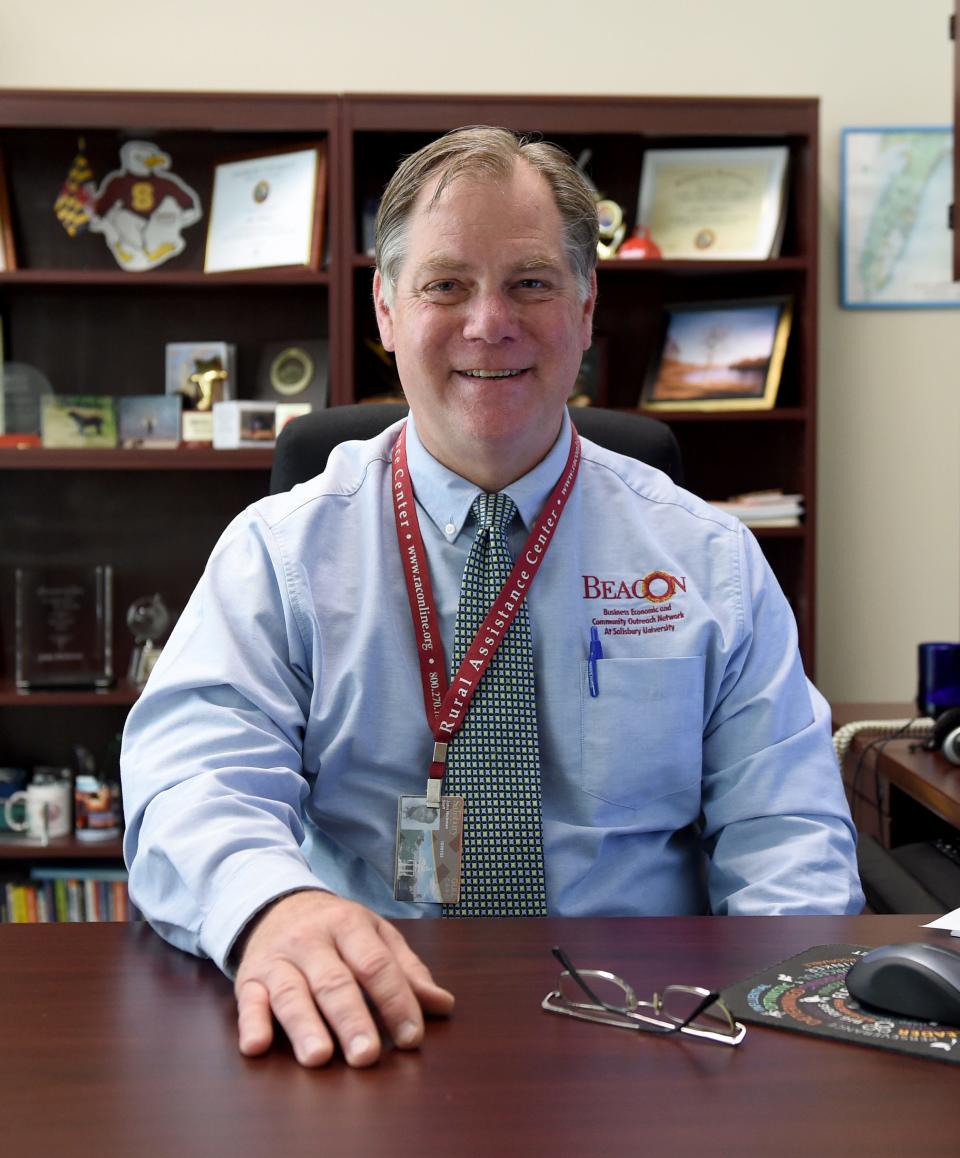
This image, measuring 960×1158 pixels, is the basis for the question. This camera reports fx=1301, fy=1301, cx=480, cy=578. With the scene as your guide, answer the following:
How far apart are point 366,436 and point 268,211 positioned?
5.95ft

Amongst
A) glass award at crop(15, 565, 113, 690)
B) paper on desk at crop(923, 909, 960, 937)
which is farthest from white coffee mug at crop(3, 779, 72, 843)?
paper on desk at crop(923, 909, 960, 937)

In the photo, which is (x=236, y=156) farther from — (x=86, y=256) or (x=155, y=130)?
(x=86, y=256)

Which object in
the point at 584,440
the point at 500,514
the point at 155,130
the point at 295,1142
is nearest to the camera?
the point at 295,1142

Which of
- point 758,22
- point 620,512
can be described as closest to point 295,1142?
point 620,512

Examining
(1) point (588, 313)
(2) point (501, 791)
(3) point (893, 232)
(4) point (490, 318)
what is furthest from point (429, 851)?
(3) point (893, 232)

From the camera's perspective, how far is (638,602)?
4.69 feet

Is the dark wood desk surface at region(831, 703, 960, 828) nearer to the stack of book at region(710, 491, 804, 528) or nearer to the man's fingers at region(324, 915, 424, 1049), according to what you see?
the stack of book at region(710, 491, 804, 528)

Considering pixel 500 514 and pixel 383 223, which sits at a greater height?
pixel 383 223

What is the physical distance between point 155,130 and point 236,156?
0.72 ft

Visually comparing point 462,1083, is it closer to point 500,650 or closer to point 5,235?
point 500,650

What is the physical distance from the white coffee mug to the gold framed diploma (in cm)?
213

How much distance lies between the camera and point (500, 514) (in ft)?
4.67

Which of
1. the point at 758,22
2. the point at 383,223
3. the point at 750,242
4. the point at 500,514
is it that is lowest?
the point at 500,514

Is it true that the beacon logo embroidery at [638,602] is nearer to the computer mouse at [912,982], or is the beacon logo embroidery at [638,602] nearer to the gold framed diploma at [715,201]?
the computer mouse at [912,982]
